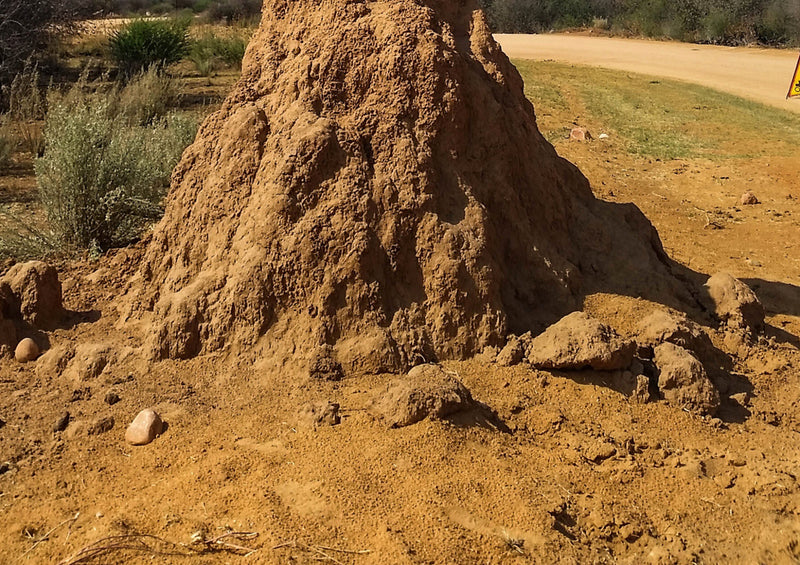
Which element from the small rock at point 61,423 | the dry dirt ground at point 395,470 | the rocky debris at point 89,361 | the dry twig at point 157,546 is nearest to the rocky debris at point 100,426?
the dry dirt ground at point 395,470

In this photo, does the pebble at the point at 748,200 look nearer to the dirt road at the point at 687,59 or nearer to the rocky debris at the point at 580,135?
the rocky debris at the point at 580,135

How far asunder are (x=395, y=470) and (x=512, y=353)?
38.0 inches

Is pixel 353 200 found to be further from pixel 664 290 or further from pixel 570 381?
pixel 664 290

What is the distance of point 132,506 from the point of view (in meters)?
2.83

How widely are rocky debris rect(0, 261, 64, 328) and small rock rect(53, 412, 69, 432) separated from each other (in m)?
0.97

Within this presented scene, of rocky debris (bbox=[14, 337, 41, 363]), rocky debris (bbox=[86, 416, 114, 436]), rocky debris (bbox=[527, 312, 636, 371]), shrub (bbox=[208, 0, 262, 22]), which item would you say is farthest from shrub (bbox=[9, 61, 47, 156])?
shrub (bbox=[208, 0, 262, 22])

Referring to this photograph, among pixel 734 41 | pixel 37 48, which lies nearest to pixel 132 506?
pixel 37 48

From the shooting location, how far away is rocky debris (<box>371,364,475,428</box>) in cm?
318

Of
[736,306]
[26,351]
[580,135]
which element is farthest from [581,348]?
[580,135]

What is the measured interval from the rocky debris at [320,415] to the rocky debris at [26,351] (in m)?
1.60

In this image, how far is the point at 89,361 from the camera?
12.2 feet

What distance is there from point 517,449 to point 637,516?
0.54m

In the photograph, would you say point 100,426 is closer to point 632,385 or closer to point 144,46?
point 632,385

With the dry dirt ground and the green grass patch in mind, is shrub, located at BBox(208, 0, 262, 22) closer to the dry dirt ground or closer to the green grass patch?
the green grass patch
